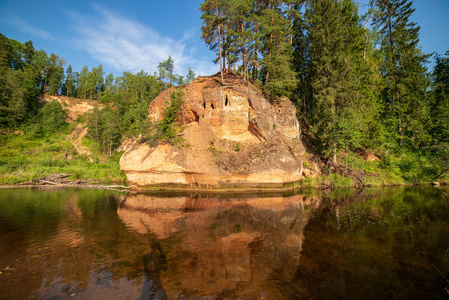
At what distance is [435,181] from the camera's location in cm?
2066

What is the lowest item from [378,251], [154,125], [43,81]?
[378,251]

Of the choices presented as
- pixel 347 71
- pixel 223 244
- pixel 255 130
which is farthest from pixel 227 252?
pixel 347 71

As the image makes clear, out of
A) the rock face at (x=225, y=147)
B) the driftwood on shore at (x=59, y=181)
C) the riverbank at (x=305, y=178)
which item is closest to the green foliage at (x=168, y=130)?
the rock face at (x=225, y=147)

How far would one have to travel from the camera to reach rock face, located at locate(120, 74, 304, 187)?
1831 cm

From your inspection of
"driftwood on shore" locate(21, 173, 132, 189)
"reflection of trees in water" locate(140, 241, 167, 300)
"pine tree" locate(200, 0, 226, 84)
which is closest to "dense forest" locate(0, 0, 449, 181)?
"pine tree" locate(200, 0, 226, 84)

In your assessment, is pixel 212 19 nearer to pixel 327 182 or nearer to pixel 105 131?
pixel 327 182

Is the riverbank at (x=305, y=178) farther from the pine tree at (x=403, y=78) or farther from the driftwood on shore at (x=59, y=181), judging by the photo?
the pine tree at (x=403, y=78)

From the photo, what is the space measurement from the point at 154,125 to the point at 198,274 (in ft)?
55.9

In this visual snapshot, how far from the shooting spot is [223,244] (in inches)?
286

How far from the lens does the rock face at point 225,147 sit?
18.3m

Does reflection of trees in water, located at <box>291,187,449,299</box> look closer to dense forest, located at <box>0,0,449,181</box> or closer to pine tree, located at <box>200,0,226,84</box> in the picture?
dense forest, located at <box>0,0,449,181</box>

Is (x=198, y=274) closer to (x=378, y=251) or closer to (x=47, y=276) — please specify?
(x=47, y=276)

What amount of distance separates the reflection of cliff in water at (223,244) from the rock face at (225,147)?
15.5ft

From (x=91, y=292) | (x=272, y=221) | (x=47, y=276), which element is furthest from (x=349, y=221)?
(x=47, y=276)
